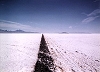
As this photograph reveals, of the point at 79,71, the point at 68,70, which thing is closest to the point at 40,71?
the point at 68,70

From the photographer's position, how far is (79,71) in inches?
185

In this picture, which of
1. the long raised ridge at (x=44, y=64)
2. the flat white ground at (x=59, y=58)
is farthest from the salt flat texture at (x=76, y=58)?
the long raised ridge at (x=44, y=64)

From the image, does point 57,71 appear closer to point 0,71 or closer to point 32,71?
point 32,71

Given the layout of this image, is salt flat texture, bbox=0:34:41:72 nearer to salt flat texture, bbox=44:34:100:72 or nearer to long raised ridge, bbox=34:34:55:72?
long raised ridge, bbox=34:34:55:72

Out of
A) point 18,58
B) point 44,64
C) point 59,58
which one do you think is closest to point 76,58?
point 59,58

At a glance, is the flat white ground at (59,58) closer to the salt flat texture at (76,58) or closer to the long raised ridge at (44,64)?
the salt flat texture at (76,58)

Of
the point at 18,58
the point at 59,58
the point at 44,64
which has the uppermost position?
the point at 44,64

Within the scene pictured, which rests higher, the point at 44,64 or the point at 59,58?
the point at 44,64

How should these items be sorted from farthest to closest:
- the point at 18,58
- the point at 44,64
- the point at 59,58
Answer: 1. the point at 18,58
2. the point at 59,58
3. the point at 44,64

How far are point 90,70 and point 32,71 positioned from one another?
8.99 feet

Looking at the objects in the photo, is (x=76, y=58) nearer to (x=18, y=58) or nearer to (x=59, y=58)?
(x=59, y=58)

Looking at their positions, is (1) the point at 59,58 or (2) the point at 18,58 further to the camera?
(2) the point at 18,58

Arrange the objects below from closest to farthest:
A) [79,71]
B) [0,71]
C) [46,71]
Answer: [46,71], [79,71], [0,71]

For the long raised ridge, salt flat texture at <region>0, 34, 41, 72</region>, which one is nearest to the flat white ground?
salt flat texture at <region>0, 34, 41, 72</region>
